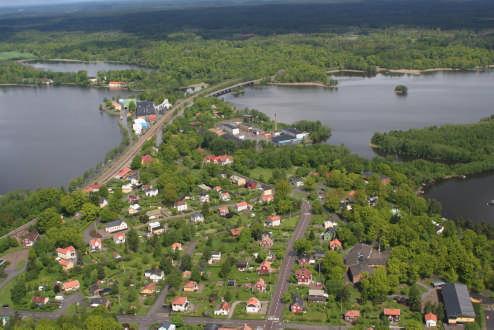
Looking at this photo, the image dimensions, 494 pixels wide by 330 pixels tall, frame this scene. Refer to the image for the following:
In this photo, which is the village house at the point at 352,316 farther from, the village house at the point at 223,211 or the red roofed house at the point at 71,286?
the red roofed house at the point at 71,286

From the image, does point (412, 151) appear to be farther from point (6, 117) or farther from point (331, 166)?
point (6, 117)

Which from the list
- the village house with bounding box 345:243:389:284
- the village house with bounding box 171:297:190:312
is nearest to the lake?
the village house with bounding box 345:243:389:284

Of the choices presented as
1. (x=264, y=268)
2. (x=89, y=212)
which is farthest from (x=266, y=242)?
(x=89, y=212)

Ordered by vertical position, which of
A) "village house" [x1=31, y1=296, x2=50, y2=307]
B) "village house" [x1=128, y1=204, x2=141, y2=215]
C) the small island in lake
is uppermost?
the small island in lake

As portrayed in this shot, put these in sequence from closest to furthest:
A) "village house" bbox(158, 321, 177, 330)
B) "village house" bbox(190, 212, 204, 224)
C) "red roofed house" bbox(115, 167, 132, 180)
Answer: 1. "village house" bbox(158, 321, 177, 330)
2. "village house" bbox(190, 212, 204, 224)
3. "red roofed house" bbox(115, 167, 132, 180)

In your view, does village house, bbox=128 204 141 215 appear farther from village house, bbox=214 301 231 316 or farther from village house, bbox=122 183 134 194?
village house, bbox=214 301 231 316

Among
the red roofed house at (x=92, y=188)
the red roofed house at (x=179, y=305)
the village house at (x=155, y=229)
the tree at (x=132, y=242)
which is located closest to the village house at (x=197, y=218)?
the village house at (x=155, y=229)
